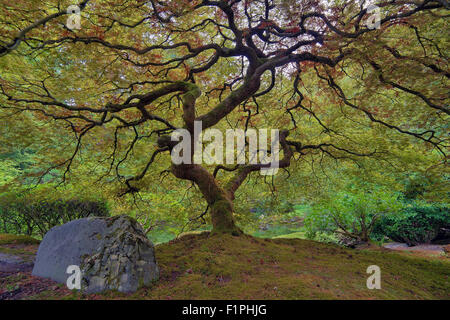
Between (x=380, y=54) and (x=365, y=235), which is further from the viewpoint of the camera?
(x=365, y=235)

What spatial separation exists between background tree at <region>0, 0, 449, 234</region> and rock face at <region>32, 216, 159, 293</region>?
1180 mm

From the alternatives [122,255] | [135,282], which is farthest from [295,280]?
[122,255]

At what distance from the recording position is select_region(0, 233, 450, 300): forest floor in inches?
82.6

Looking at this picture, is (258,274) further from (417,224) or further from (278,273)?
(417,224)

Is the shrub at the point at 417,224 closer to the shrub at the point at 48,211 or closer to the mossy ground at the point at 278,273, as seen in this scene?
the mossy ground at the point at 278,273

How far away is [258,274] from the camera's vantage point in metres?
2.46

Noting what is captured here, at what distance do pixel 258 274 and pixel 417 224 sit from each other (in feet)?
30.2

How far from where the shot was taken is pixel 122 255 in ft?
7.68

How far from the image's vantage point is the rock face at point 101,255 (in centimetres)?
224

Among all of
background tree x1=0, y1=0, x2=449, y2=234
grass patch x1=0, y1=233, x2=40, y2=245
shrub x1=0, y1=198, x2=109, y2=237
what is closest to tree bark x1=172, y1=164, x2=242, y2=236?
background tree x1=0, y1=0, x2=449, y2=234

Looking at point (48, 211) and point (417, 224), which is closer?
point (48, 211)

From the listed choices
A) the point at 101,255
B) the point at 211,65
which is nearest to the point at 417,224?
the point at 211,65

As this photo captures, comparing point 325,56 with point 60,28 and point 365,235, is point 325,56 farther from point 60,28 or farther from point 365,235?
point 365,235
